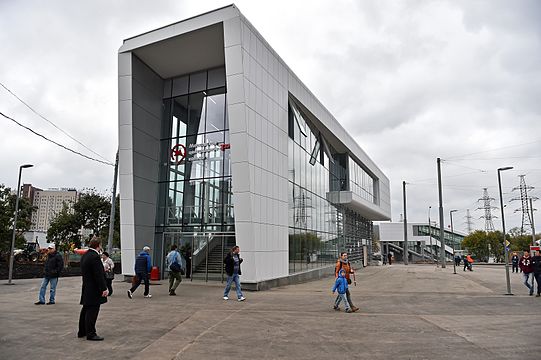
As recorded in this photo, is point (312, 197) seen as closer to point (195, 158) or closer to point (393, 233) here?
point (195, 158)

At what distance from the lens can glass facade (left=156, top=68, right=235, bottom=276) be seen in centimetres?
1814

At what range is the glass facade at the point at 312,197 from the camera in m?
20.7

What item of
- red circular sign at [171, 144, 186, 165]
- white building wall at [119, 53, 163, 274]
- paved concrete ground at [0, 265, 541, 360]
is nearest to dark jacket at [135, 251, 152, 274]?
paved concrete ground at [0, 265, 541, 360]

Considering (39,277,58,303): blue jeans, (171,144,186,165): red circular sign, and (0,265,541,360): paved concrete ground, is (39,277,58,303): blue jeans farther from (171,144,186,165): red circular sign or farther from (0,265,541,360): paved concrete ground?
(171,144,186,165): red circular sign

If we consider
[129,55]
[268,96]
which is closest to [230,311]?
[268,96]

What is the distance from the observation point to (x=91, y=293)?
22.2 feet

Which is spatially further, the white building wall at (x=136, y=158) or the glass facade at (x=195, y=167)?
the glass facade at (x=195, y=167)

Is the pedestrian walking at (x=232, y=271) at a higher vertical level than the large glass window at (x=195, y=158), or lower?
lower

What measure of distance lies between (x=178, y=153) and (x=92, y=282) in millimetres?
13434

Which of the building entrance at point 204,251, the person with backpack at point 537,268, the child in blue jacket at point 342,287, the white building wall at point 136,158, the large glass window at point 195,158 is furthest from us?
the large glass window at point 195,158

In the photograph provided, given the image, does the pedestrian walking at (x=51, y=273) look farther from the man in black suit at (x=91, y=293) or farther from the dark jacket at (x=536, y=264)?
the dark jacket at (x=536, y=264)

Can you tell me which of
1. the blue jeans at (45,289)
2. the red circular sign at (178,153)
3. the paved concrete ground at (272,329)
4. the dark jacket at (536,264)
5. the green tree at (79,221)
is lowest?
the paved concrete ground at (272,329)

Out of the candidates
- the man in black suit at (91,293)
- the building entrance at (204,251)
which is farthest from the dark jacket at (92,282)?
the building entrance at (204,251)

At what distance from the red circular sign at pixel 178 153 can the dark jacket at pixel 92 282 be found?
1301 cm
